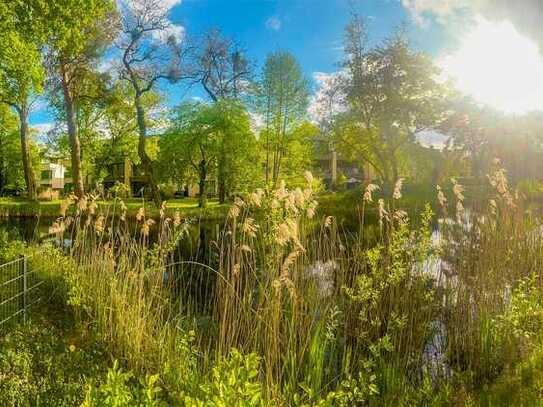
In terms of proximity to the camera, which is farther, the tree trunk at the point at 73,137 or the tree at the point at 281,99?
the tree at the point at 281,99

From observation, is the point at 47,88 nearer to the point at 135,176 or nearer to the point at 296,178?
the point at 296,178

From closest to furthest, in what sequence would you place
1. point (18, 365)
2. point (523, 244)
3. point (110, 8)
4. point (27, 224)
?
point (18, 365)
point (523, 244)
point (110, 8)
point (27, 224)

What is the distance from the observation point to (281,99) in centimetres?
3381

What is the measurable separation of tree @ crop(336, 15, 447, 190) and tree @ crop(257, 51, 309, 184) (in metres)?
3.86

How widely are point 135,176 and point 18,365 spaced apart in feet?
179

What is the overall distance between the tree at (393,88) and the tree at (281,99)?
3856 mm

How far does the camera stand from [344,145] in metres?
37.8

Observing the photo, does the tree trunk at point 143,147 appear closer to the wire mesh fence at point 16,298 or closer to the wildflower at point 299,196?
the wire mesh fence at point 16,298

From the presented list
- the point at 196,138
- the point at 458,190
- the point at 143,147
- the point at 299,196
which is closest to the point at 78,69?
the point at 143,147

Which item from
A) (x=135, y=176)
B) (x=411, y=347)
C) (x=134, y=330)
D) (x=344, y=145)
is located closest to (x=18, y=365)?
(x=134, y=330)

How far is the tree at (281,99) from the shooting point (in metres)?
33.8

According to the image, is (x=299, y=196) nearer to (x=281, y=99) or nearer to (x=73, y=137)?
(x=73, y=137)

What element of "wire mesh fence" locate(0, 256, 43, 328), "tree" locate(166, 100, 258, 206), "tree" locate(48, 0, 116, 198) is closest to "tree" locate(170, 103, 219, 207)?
"tree" locate(166, 100, 258, 206)

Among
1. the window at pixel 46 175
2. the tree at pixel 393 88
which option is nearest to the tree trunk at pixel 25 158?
the tree at pixel 393 88
